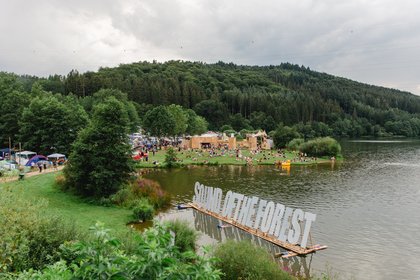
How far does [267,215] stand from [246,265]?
34.6ft

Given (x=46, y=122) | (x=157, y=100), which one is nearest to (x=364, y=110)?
(x=157, y=100)

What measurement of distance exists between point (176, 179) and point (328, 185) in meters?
19.6

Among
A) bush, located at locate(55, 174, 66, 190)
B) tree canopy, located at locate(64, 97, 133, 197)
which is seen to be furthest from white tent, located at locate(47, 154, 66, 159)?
tree canopy, located at locate(64, 97, 133, 197)

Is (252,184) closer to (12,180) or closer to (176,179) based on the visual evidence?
(176,179)

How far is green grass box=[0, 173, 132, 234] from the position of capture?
26.2 meters

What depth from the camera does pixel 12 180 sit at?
1352 inches

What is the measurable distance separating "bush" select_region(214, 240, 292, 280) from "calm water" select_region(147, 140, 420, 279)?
3.59m

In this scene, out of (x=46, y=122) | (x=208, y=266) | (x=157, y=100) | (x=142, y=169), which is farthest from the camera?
(x=157, y=100)

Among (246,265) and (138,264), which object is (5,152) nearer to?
(246,265)

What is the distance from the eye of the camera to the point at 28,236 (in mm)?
14578

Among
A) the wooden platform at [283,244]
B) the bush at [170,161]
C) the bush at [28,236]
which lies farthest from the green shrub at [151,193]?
the bush at [170,161]

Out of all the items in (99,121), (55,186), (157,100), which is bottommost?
(55,186)

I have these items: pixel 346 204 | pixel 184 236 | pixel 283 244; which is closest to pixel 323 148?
pixel 346 204

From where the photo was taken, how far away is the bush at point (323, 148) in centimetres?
7333
